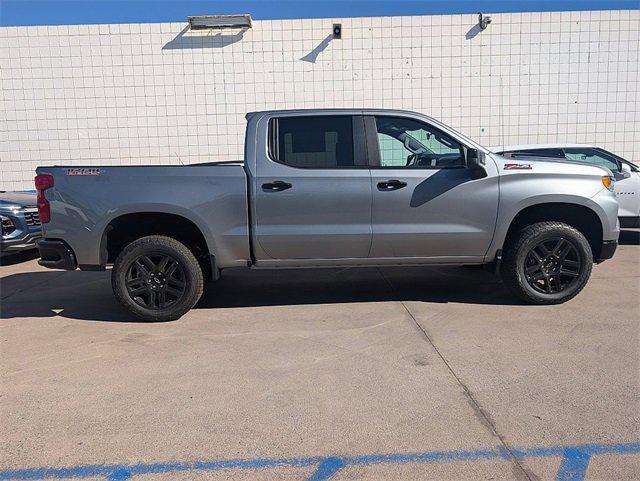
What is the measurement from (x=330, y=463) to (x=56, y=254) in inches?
139

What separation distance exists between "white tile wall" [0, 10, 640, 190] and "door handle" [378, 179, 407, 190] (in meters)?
6.78

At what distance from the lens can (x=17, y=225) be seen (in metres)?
7.23

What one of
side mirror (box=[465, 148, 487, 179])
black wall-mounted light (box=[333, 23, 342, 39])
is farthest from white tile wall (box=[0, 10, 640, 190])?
side mirror (box=[465, 148, 487, 179])

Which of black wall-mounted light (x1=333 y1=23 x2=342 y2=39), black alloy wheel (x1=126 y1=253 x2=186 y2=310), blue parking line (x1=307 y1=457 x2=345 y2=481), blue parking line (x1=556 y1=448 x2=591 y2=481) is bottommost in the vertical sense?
blue parking line (x1=556 y1=448 x2=591 y2=481)

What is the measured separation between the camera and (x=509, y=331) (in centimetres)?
430

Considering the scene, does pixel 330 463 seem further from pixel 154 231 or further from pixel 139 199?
pixel 154 231

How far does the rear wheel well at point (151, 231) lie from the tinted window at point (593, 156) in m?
6.20

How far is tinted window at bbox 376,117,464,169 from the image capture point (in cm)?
486

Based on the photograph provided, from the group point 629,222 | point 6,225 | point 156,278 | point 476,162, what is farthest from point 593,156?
point 6,225

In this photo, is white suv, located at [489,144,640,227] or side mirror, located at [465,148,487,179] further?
white suv, located at [489,144,640,227]

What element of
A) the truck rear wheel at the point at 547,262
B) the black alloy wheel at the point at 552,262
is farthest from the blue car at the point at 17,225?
the black alloy wheel at the point at 552,262

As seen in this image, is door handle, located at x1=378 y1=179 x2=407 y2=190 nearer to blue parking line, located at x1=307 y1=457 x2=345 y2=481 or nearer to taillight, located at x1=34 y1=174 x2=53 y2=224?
blue parking line, located at x1=307 y1=457 x2=345 y2=481

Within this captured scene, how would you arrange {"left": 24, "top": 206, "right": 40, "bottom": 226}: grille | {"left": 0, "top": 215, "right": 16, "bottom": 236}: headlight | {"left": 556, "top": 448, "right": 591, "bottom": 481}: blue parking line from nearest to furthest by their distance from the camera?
{"left": 556, "top": 448, "right": 591, "bottom": 481}: blue parking line
{"left": 0, "top": 215, "right": 16, "bottom": 236}: headlight
{"left": 24, "top": 206, "right": 40, "bottom": 226}: grille

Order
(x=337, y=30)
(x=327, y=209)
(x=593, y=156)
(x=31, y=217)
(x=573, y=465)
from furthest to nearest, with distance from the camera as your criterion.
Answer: (x=337, y=30) < (x=593, y=156) < (x=31, y=217) < (x=327, y=209) < (x=573, y=465)
